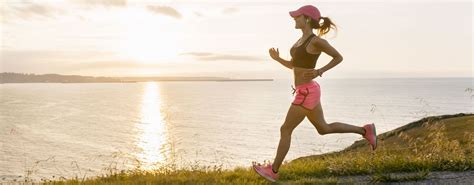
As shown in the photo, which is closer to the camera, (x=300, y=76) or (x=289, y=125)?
(x=300, y=76)

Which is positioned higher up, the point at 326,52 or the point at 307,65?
the point at 326,52

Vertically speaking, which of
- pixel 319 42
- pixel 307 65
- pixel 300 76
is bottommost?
pixel 300 76

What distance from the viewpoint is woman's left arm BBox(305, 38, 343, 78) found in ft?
22.2

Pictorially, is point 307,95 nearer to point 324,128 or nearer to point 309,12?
point 324,128

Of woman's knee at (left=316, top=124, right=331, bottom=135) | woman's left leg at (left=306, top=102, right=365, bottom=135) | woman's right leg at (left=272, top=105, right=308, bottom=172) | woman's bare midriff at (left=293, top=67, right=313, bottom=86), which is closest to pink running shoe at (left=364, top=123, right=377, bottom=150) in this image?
woman's left leg at (left=306, top=102, right=365, bottom=135)

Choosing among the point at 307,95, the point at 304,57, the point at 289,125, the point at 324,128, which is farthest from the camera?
the point at 324,128

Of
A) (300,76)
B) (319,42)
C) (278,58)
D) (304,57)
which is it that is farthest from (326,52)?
(278,58)

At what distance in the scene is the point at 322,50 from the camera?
6824 millimetres

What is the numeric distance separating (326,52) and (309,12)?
0.59 meters

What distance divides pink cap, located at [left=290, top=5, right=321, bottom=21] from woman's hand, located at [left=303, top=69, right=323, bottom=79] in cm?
72

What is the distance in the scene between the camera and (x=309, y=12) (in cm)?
695

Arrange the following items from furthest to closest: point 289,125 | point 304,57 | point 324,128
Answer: point 324,128, point 289,125, point 304,57

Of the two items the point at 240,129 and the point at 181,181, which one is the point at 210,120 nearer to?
the point at 240,129

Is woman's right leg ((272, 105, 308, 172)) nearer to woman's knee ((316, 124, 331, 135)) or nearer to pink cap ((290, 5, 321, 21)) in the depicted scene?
woman's knee ((316, 124, 331, 135))
